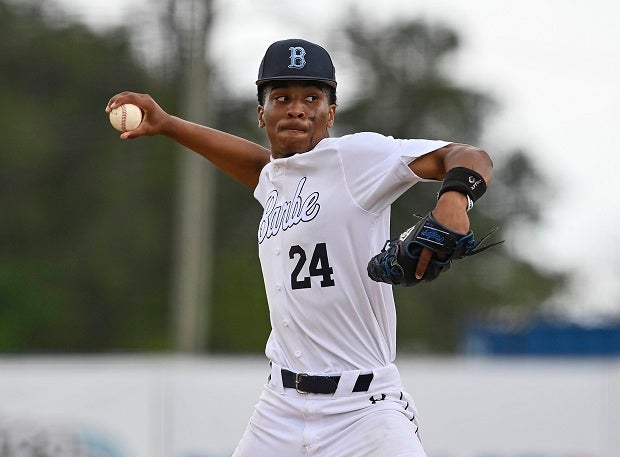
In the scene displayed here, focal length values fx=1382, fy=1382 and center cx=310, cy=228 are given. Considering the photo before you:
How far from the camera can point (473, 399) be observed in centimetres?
1148

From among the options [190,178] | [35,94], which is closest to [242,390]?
[190,178]

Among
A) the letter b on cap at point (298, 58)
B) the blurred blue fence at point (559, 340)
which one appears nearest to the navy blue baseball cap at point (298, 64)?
the letter b on cap at point (298, 58)

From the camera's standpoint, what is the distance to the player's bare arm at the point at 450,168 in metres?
4.75

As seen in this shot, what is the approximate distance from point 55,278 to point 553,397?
52.8 feet

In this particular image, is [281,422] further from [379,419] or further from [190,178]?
[190,178]

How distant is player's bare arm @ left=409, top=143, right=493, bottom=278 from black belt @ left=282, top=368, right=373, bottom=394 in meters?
0.81

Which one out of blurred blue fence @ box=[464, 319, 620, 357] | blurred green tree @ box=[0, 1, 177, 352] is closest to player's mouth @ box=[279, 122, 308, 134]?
blurred blue fence @ box=[464, 319, 620, 357]

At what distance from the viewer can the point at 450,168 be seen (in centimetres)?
500

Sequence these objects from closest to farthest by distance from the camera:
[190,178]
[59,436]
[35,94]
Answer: [59,436] → [190,178] → [35,94]

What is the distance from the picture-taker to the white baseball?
597 centimetres

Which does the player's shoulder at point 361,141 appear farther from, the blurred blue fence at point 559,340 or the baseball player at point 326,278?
the blurred blue fence at point 559,340

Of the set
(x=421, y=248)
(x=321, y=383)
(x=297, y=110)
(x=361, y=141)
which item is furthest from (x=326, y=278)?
(x=421, y=248)

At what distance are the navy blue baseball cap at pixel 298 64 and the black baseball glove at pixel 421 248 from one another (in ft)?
3.30

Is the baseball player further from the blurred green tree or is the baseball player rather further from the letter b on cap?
the blurred green tree
